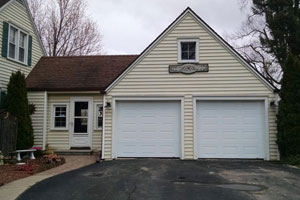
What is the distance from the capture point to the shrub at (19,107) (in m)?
12.7

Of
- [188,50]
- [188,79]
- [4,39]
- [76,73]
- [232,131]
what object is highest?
[4,39]

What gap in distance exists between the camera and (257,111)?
12047 millimetres

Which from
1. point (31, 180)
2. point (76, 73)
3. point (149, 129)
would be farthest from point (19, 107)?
point (149, 129)

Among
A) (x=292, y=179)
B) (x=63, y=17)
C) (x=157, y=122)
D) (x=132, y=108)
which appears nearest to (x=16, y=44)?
(x=132, y=108)

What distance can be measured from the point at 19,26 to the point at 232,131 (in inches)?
438

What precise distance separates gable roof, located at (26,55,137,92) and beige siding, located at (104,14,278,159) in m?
1.81

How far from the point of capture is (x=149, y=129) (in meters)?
12.4

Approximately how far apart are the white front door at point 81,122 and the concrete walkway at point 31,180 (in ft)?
7.78

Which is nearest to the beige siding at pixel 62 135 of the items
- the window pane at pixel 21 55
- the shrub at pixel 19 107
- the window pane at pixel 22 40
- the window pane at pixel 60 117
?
the window pane at pixel 60 117

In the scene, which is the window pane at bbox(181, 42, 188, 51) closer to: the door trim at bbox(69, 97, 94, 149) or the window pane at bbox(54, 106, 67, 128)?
the door trim at bbox(69, 97, 94, 149)

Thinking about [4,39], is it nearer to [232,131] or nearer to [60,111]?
[60,111]

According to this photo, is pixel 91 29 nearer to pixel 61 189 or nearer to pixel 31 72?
pixel 31 72

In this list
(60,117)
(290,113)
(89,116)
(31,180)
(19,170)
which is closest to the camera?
(31,180)

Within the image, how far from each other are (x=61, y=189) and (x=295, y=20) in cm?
2104
